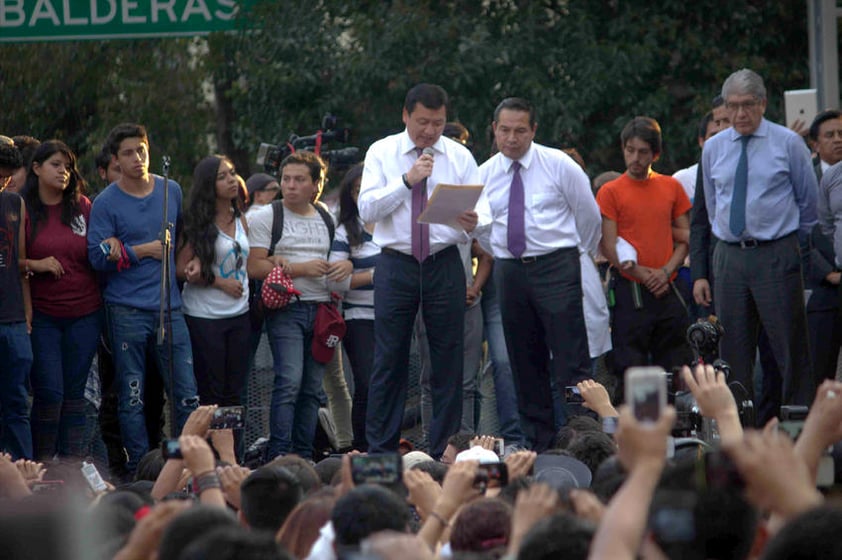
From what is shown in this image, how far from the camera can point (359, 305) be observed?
31.9 ft

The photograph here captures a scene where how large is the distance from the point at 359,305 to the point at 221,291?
89 centimetres

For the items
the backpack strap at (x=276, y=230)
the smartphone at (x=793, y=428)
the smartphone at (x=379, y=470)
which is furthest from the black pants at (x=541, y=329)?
the smartphone at (x=379, y=470)

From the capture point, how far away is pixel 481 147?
47.7 ft

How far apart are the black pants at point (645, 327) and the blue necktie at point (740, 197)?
142 cm

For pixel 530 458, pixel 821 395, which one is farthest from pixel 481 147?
pixel 821 395

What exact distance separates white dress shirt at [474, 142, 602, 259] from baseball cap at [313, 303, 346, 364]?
3.16 feet

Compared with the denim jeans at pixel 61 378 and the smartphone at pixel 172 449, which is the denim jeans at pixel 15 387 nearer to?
the denim jeans at pixel 61 378

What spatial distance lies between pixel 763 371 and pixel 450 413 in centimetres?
178

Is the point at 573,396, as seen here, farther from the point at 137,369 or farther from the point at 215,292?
the point at 137,369

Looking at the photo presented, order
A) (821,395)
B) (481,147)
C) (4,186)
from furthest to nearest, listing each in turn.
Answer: (481,147)
(4,186)
(821,395)

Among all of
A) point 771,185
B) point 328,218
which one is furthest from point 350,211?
point 771,185

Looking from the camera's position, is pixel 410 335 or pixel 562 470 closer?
pixel 562 470

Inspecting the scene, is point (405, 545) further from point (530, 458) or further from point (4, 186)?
point (4, 186)

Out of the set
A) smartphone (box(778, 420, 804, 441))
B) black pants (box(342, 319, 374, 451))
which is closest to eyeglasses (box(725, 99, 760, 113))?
black pants (box(342, 319, 374, 451))
